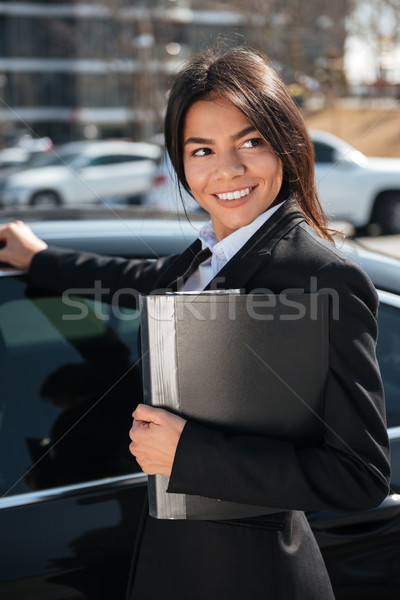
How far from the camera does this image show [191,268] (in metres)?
1.68

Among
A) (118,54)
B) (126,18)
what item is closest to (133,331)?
(126,18)

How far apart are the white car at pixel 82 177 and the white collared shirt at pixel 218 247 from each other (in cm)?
1384

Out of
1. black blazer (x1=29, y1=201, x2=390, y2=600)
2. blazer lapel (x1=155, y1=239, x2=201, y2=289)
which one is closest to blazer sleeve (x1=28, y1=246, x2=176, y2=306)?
blazer lapel (x1=155, y1=239, x2=201, y2=289)

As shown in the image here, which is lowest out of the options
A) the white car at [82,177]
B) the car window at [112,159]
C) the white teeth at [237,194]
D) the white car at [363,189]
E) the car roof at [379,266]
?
the car roof at [379,266]

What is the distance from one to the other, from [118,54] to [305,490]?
2910cm

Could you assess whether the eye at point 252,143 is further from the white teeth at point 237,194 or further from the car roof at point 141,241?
the car roof at point 141,241

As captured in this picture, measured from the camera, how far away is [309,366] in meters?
1.25

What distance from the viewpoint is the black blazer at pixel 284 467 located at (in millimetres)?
1238

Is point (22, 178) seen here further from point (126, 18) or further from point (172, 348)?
point (172, 348)

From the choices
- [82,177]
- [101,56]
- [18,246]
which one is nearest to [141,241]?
[18,246]

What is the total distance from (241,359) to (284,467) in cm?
19

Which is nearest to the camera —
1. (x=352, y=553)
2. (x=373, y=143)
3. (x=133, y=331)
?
(x=352, y=553)

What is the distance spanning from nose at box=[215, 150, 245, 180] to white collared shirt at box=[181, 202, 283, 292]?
0.32ft

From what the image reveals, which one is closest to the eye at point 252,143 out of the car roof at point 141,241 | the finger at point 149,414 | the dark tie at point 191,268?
the dark tie at point 191,268
